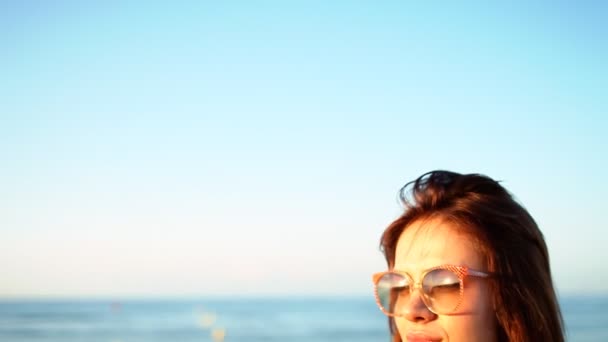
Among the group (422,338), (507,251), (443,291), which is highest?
(507,251)

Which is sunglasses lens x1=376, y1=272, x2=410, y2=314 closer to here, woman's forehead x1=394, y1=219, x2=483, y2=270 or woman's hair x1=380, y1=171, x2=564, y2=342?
woman's forehead x1=394, y1=219, x2=483, y2=270

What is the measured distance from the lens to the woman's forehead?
7.55ft

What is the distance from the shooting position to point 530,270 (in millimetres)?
2271

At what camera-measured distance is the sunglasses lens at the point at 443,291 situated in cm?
224

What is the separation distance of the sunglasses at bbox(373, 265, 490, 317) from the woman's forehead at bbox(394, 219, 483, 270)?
4cm

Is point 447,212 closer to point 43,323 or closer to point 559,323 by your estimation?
point 559,323

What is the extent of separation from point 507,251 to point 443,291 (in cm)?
26

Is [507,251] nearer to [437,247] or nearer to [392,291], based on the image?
[437,247]

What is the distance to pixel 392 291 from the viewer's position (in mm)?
2533

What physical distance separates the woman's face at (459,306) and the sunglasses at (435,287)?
0.7 inches

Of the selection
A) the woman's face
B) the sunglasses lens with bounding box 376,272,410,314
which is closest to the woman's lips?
the woman's face

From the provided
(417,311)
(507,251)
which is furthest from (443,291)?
(507,251)

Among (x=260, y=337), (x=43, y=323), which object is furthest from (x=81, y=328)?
(x=260, y=337)

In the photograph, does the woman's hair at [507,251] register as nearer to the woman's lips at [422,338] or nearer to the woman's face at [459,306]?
the woman's face at [459,306]
